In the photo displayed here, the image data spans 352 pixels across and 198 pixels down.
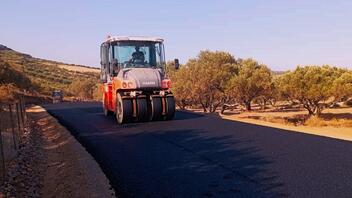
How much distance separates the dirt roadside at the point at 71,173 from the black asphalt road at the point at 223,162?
0.25 metres

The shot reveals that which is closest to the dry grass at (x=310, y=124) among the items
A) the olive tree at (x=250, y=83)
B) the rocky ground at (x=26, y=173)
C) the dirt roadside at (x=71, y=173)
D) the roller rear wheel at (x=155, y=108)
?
the roller rear wheel at (x=155, y=108)

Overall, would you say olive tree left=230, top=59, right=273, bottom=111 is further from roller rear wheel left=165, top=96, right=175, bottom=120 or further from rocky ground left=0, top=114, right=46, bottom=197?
rocky ground left=0, top=114, right=46, bottom=197

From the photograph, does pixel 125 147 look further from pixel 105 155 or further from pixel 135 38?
pixel 135 38

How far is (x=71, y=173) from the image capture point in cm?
959

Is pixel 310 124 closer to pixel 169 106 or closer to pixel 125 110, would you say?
pixel 169 106

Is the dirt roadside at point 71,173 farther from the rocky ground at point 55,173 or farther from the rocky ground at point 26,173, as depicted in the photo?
the rocky ground at point 26,173

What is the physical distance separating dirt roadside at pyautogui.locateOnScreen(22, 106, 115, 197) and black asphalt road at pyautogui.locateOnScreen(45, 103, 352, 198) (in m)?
0.25

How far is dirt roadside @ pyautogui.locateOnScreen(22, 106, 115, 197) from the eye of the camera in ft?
25.6

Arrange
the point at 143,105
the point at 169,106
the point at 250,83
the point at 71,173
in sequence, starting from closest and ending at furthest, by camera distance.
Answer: the point at 71,173 → the point at 143,105 → the point at 169,106 → the point at 250,83

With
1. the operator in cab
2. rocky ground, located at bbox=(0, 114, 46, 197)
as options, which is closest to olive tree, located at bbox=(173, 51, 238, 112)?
the operator in cab

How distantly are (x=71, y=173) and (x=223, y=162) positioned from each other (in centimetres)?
364

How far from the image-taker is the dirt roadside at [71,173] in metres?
7.79

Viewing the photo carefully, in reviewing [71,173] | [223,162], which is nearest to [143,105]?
[71,173]

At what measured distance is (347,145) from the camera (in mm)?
9703
